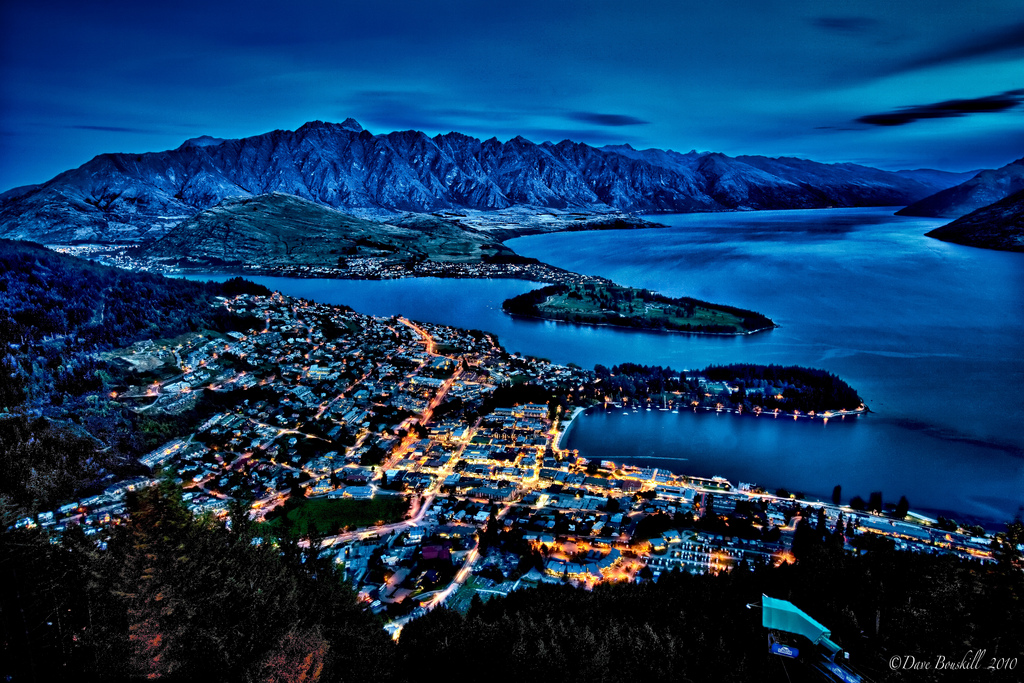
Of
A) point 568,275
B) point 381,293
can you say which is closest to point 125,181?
point 381,293

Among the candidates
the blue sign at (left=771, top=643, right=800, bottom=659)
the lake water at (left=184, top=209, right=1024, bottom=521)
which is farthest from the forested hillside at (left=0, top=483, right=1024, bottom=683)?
the lake water at (left=184, top=209, right=1024, bottom=521)

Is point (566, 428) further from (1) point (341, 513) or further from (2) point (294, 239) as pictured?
(2) point (294, 239)

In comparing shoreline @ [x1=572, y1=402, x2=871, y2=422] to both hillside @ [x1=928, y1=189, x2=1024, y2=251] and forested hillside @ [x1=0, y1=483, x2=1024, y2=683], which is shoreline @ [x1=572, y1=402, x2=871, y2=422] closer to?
forested hillside @ [x1=0, y1=483, x2=1024, y2=683]

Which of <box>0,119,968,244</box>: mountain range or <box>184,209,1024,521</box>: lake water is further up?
<box>0,119,968,244</box>: mountain range

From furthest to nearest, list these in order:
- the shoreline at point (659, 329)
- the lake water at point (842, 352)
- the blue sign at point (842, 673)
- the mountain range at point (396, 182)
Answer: the mountain range at point (396, 182), the shoreline at point (659, 329), the lake water at point (842, 352), the blue sign at point (842, 673)

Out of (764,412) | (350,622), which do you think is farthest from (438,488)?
(764,412)

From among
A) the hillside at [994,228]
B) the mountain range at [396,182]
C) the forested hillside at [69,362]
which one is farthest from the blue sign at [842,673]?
the mountain range at [396,182]

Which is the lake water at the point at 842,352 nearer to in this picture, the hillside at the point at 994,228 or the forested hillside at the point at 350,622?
the hillside at the point at 994,228
